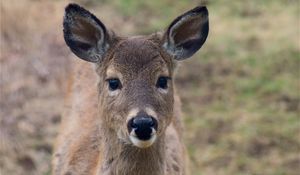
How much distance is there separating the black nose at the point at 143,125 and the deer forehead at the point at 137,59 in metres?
0.42

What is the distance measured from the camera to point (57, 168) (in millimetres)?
8148

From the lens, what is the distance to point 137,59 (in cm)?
673

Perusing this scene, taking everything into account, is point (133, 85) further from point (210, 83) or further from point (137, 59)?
point (210, 83)

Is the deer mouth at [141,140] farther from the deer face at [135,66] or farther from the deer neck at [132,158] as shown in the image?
the deer neck at [132,158]

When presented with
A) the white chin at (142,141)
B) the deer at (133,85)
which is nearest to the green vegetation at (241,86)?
the deer at (133,85)

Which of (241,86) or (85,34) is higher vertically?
(85,34)

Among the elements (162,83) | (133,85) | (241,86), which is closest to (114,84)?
(133,85)

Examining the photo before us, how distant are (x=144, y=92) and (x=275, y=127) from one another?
4153 mm

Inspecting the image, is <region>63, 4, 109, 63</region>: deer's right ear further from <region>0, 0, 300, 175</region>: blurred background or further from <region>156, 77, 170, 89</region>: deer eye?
<region>0, 0, 300, 175</region>: blurred background

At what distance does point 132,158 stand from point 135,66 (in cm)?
59

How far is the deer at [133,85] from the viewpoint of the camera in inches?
258

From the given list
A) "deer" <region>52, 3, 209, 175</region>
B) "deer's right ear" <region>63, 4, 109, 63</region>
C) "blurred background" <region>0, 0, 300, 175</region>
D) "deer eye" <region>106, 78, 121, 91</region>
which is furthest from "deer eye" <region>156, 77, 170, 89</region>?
"blurred background" <region>0, 0, 300, 175</region>

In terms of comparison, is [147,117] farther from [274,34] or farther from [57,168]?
[274,34]

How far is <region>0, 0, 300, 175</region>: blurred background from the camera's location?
10.0m
